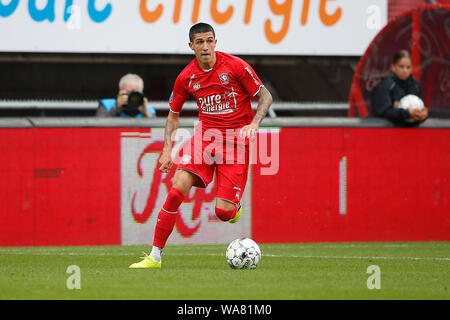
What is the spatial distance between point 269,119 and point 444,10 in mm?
3289

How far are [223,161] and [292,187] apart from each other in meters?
3.00

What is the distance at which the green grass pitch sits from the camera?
21.7 ft

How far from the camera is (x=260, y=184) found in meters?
11.9

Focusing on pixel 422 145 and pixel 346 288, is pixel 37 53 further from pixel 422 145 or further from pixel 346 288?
pixel 346 288

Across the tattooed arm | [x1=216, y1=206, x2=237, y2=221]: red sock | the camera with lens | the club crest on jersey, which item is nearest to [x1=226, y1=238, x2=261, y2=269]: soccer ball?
[x1=216, y1=206, x2=237, y2=221]: red sock

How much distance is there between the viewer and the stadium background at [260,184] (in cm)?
1143

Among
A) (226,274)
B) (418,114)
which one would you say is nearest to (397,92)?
(418,114)

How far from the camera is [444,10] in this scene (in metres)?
13.5

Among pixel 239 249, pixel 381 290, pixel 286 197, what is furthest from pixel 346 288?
pixel 286 197

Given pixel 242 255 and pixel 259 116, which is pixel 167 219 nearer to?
pixel 242 255

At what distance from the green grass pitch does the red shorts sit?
69 centimetres

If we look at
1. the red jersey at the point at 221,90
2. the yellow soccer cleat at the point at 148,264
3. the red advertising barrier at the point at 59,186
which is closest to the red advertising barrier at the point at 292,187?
the red advertising barrier at the point at 59,186

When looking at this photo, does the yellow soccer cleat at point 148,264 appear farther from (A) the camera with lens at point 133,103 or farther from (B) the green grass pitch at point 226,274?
(A) the camera with lens at point 133,103

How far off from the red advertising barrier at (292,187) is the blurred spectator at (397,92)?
216 millimetres
